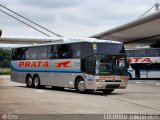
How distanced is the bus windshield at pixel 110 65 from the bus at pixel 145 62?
22.8 metres

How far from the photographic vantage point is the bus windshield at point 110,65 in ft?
71.8

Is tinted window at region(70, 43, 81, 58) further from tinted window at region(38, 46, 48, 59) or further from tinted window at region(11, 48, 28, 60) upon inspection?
tinted window at region(11, 48, 28, 60)

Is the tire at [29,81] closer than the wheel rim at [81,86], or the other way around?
the wheel rim at [81,86]

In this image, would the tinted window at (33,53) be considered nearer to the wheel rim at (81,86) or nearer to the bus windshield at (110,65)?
the wheel rim at (81,86)

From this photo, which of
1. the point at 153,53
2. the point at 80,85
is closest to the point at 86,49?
the point at 80,85

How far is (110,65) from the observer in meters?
22.1

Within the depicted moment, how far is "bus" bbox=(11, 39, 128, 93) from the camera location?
71.9ft

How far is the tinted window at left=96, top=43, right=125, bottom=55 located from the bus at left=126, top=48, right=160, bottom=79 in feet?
73.9

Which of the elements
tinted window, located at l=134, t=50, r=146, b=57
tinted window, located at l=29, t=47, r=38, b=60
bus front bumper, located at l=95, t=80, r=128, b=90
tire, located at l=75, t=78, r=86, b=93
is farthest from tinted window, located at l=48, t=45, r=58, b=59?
tinted window, located at l=134, t=50, r=146, b=57

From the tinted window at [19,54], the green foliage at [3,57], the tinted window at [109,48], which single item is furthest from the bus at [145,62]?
the green foliage at [3,57]

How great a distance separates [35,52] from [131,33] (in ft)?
81.1

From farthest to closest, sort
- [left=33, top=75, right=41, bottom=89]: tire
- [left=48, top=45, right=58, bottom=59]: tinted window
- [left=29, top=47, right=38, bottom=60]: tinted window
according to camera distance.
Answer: [left=29, top=47, right=38, bottom=60]: tinted window < [left=33, top=75, right=41, bottom=89]: tire < [left=48, top=45, right=58, bottom=59]: tinted window

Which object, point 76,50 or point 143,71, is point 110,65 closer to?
point 76,50

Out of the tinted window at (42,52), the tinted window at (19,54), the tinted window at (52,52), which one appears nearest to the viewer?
the tinted window at (52,52)
